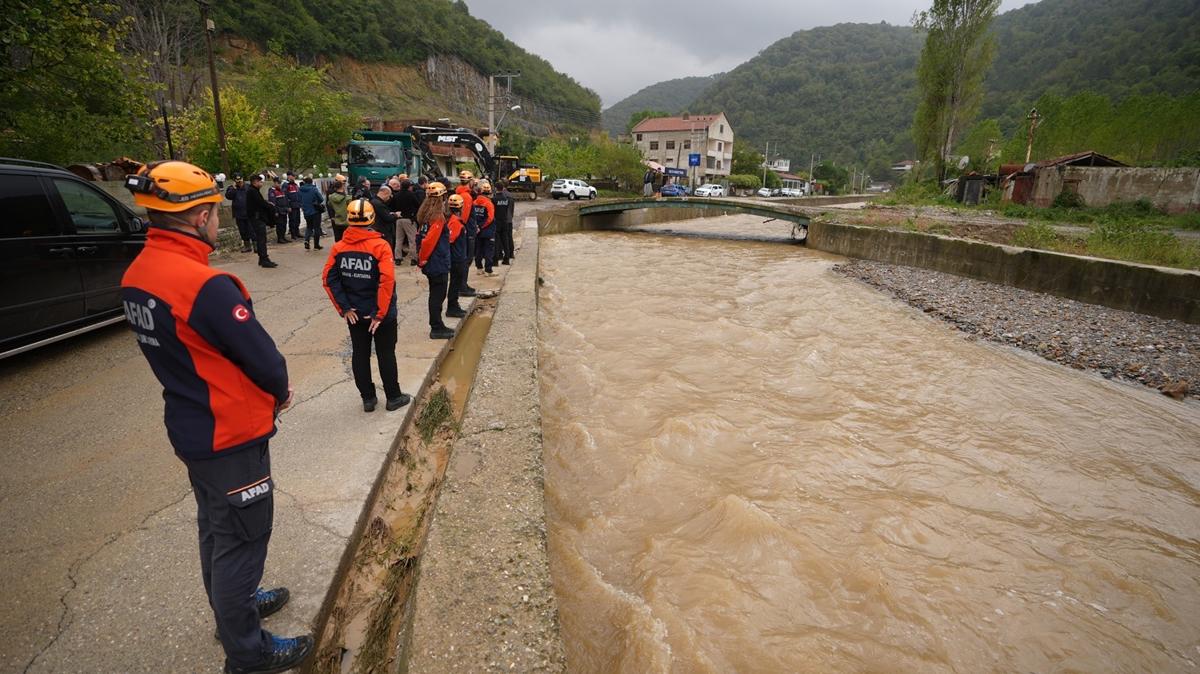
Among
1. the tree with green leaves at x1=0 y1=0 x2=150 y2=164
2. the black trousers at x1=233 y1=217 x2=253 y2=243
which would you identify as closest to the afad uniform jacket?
the tree with green leaves at x1=0 y1=0 x2=150 y2=164

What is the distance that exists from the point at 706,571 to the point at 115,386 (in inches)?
204

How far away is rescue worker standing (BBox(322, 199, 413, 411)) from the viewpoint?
415cm

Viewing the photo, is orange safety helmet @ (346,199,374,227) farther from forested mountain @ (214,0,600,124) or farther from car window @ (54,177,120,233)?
forested mountain @ (214,0,600,124)

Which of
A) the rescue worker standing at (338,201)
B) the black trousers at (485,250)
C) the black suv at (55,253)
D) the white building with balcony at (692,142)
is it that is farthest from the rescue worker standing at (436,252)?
the white building with balcony at (692,142)

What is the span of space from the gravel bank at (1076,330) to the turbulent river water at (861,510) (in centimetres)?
66

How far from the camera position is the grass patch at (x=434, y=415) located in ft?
14.9

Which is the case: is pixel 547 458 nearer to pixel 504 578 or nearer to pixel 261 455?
pixel 504 578

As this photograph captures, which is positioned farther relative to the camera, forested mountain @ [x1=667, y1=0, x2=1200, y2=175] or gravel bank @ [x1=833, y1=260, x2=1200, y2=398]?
forested mountain @ [x1=667, y1=0, x2=1200, y2=175]

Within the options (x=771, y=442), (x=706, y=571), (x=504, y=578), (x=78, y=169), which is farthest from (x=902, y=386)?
(x=78, y=169)

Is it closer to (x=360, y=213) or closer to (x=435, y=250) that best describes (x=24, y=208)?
(x=360, y=213)

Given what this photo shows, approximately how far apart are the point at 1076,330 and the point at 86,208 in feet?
45.8

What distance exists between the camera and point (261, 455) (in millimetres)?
2006

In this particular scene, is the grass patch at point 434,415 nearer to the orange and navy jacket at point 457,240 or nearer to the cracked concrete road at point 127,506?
the cracked concrete road at point 127,506

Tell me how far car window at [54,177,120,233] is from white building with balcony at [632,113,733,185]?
217ft
